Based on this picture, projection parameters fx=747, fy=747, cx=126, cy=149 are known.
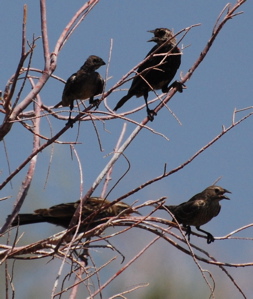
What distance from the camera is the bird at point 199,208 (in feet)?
20.5

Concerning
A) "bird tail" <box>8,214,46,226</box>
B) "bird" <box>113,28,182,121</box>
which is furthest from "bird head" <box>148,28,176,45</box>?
"bird tail" <box>8,214,46,226</box>

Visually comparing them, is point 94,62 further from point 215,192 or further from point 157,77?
point 215,192

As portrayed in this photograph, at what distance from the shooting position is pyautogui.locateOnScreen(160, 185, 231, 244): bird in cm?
625

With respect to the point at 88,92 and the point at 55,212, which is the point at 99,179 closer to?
the point at 55,212

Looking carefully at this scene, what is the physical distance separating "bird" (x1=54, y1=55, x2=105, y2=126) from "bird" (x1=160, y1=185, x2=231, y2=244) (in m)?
1.15

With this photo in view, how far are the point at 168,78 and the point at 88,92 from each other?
0.75 metres

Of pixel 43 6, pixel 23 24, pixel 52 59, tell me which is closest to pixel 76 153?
pixel 52 59

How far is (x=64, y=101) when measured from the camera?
626 centimetres

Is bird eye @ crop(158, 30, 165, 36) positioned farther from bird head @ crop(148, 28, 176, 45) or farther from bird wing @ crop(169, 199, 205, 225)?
bird wing @ crop(169, 199, 205, 225)

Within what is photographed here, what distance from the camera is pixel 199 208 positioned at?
251 inches

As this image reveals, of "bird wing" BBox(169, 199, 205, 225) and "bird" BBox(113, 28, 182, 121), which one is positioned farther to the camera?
"bird" BBox(113, 28, 182, 121)

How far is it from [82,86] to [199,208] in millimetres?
1435

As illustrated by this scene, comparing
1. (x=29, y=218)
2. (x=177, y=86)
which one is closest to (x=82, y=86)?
(x=177, y=86)

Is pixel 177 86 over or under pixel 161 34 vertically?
under
